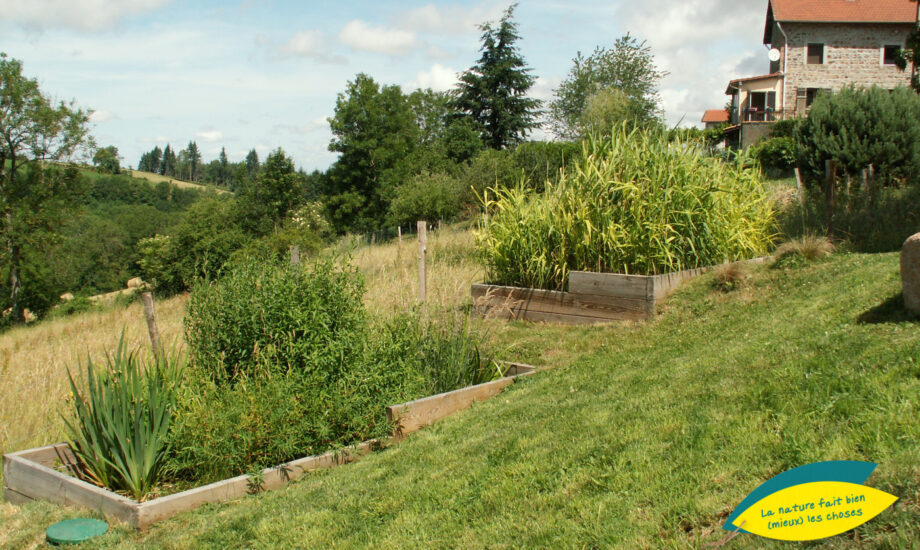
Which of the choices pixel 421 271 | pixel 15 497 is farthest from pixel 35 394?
pixel 421 271

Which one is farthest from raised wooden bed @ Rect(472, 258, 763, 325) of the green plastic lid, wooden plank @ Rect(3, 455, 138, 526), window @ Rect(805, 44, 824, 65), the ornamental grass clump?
window @ Rect(805, 44, 824, 65)

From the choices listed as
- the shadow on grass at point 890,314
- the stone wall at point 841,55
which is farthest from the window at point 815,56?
the shadow on grass at point 890,314

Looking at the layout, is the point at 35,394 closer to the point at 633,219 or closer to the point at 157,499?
the point at 157,499

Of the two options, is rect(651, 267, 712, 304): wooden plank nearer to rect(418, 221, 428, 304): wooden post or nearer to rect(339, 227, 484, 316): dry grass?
rect(339, 227, 484, 316): dry grass

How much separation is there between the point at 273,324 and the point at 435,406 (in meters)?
1.54

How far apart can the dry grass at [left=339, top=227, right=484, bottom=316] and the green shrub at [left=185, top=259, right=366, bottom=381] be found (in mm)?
502

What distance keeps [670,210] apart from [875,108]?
9614 millimetres

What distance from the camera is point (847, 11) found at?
3744cm

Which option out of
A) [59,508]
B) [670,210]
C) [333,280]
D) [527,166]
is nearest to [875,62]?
[527,166]

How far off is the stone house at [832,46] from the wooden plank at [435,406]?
33951 mm

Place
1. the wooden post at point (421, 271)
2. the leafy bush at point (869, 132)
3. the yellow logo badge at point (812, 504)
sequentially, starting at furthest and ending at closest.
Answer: the leafy bush at point (869, 132)
the wooden post at point (421, 271)
the yellow logo badge at point (812, 504)

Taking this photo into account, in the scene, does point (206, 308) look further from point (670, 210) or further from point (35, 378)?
point (670, 210)

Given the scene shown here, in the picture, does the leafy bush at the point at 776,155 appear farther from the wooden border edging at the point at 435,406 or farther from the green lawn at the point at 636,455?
the wooden border edging at the point at 435,406

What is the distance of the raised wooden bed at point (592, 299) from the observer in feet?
25.7
